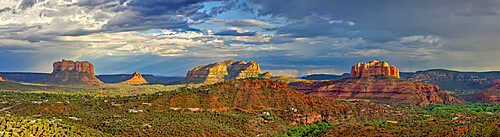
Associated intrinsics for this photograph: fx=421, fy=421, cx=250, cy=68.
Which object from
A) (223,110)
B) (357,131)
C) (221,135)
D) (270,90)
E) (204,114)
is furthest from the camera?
(270,90)

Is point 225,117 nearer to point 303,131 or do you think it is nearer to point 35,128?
point 303,131

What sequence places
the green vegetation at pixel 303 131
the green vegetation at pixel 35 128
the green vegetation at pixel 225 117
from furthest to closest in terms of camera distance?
the green vegetation at pixel 303 131, the green vegetation at pixel 225 117, the green vegetation at pixel 35 128

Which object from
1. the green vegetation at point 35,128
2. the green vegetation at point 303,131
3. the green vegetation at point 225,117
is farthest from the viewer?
the green vegetation at point 303,131

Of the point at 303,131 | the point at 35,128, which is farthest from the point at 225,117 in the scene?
the point at 35,128

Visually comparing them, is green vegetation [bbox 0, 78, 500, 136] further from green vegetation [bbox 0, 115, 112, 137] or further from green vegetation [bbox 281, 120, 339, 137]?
green vegetation [bbox 281, 120, 339, 137]

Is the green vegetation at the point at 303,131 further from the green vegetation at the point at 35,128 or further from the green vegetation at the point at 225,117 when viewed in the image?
the green vegetation at the point at 35,128

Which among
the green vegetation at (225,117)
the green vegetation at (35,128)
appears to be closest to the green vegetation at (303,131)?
→ the green vegetation at (225,117)

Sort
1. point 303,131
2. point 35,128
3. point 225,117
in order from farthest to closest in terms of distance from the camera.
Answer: point 225,117 < point 303,131 < point 35,128

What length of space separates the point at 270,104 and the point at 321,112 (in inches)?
724

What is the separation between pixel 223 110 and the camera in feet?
406

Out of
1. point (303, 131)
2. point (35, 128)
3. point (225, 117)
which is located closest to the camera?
point (35, 128)

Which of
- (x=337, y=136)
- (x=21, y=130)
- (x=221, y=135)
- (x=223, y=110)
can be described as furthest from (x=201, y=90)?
(x=21, y=130)

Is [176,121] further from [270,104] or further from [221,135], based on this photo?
[270,104]

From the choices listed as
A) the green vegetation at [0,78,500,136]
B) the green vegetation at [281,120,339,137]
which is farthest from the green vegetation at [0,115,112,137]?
the green vegetation at [281,120,339,137]
